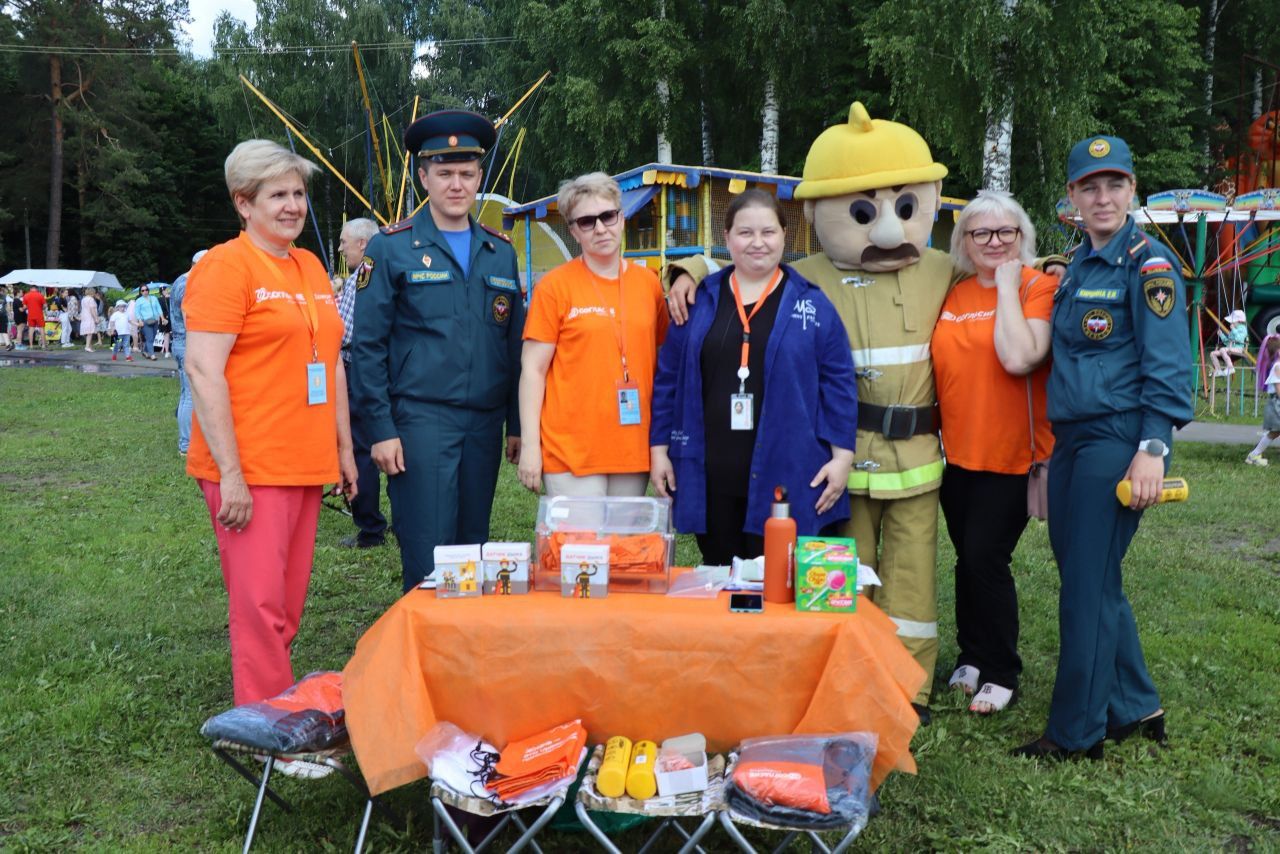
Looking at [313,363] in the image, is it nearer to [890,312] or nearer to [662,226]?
[890,312]

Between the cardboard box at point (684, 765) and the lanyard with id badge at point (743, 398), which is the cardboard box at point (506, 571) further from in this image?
the lanyard with id badge at point (743, 398)

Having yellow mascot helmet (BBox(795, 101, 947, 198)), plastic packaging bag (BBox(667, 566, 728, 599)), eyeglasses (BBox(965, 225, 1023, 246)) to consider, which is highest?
yellow mascot helmet (BBox(795, 101, 947, 198))

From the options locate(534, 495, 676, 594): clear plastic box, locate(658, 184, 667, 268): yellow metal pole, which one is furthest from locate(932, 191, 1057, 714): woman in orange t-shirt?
locate(658, 184, 667, 268): yellow metal pole

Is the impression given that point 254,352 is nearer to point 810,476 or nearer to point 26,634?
point 810,476

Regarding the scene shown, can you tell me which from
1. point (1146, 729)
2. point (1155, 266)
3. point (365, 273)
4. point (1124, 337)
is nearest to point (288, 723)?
point (365, 273)

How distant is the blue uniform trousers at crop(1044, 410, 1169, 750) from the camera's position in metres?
3.25

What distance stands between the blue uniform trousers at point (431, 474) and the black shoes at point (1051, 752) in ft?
6.78

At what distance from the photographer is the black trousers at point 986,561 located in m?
3.74

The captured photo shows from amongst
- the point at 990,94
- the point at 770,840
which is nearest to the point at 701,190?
the point at 990,94

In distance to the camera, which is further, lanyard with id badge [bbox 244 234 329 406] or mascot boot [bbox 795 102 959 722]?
mascot boot [bbox 795 102 959 722]

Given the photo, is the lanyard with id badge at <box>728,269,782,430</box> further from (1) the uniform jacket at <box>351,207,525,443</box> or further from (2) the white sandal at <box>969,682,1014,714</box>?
(2) the white sandal at <box>969,682,1014,714</box>

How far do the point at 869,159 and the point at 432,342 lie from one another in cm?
159

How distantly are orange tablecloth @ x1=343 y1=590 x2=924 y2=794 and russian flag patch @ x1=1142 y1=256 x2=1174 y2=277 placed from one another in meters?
1.35

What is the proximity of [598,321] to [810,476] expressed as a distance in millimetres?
840
